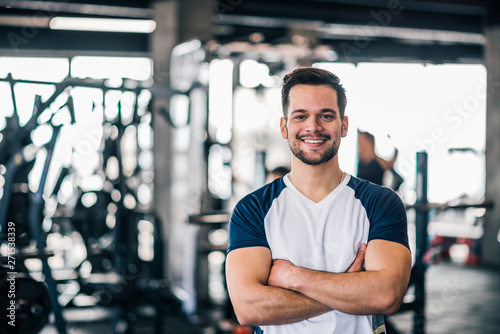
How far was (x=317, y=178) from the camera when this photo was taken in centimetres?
142

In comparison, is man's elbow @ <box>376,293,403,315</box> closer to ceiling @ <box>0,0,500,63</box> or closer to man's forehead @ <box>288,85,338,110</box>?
man's forehead @ <box>288,85,338,110</box>

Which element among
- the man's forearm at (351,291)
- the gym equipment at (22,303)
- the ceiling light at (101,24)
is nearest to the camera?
the man's forearm at (351,291)

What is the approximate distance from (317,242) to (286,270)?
0.10 m

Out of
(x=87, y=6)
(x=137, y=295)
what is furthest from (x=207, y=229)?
(x=87, y=6)

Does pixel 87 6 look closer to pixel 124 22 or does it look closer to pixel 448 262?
pixel 124 22

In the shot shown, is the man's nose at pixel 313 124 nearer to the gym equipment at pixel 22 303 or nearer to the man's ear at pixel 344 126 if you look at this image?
the man's ear at pixel 344 126

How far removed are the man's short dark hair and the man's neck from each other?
0.13 meters

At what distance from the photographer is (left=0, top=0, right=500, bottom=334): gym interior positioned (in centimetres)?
329

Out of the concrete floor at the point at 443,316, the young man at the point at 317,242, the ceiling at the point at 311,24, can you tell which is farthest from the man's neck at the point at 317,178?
the ceiling at the point at 311,24

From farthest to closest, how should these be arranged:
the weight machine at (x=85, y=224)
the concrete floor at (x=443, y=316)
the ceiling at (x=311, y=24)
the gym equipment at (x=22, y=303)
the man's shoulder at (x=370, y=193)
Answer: the ceiling at (x=311, y=24) → the concrete floor at (x=443, y=316) → the weight machine at (x=85, y=224) → the gym equipment at (x=22, y=303) → the man's shoulder at (x=370, y=193)

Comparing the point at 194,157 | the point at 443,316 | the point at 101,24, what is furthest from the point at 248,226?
the point at 101,24

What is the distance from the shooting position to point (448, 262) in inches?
314

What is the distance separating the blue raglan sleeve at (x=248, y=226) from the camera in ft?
4.57

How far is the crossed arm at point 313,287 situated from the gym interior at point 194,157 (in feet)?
1.00
